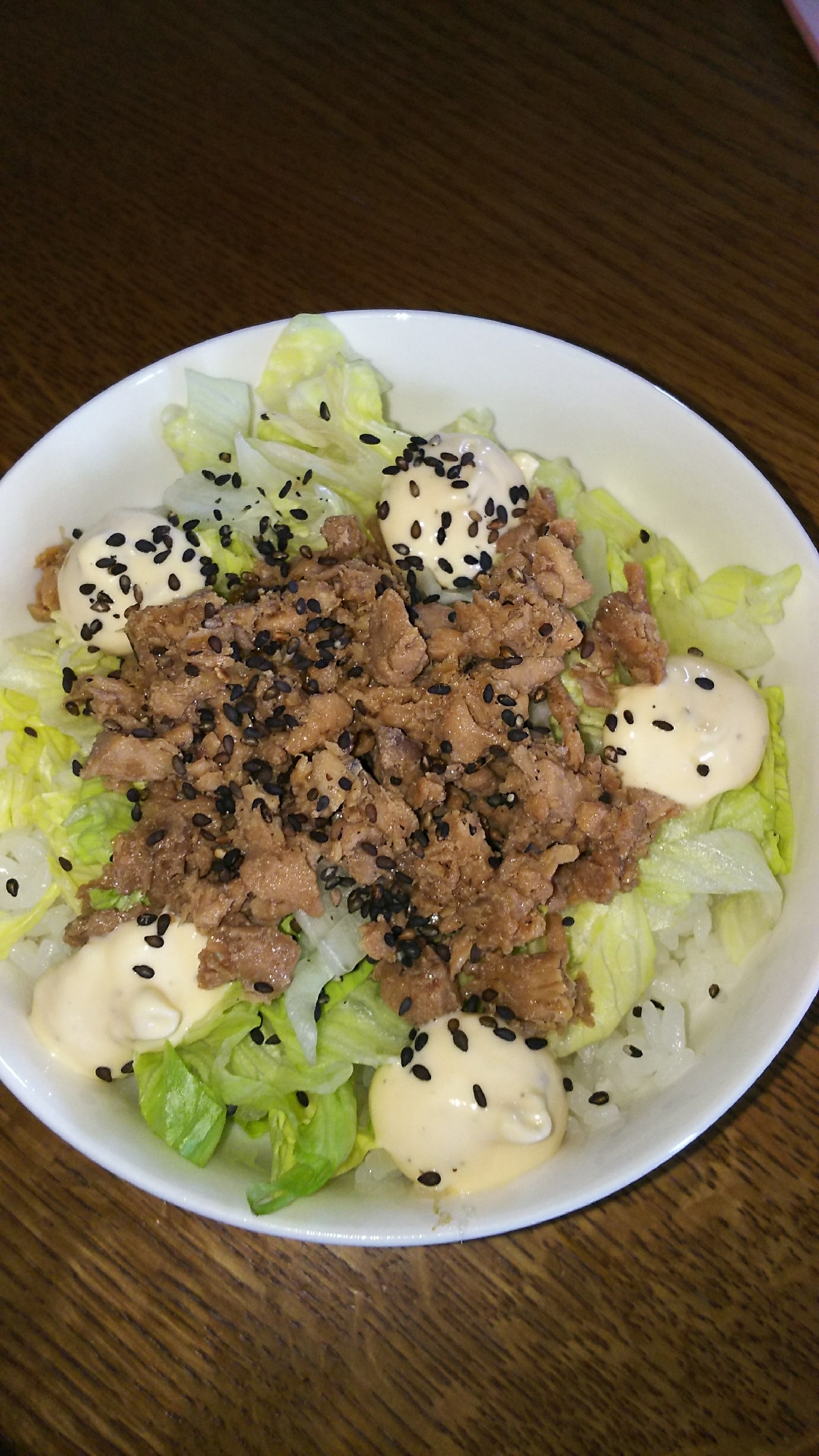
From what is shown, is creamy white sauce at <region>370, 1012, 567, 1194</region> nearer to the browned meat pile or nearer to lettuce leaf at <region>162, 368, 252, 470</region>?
the browned meat pile

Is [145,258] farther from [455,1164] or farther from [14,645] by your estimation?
[455,1164]

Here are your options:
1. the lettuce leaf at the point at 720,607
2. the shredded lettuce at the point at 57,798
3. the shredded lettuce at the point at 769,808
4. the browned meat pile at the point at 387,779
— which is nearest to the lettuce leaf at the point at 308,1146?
the browned meat pile at the point at 387,779

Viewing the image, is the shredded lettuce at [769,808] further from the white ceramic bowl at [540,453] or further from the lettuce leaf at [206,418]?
the lettuce leaf at [206,418]

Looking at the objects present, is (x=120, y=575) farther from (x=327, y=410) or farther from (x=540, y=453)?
(x=540, y=453)

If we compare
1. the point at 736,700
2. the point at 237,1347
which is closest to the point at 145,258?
the point at 736,700

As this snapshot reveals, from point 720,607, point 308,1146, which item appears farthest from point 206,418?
point 308,1146
